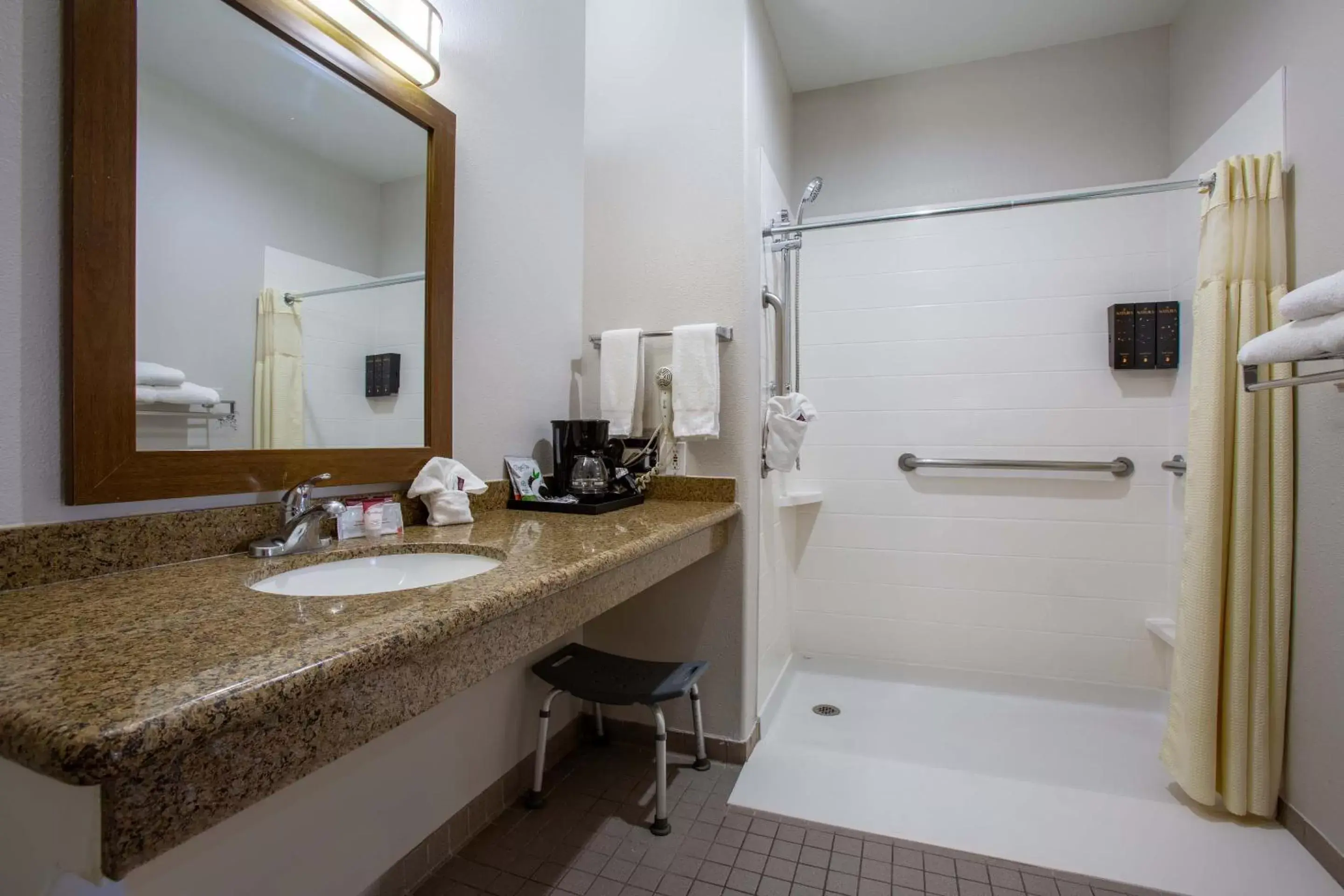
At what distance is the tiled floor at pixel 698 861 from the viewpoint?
1361 mm

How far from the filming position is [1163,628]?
7.35ft

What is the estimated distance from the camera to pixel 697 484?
1952 mm

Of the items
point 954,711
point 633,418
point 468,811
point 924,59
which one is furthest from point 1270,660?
point 924,59

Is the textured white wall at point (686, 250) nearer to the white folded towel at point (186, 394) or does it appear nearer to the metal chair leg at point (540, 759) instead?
the metal chair leg at point (540, 759)

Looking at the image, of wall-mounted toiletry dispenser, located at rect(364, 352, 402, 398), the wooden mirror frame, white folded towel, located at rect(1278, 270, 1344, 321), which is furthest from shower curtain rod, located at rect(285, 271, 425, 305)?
white folded towel, located at rect(1278, 270, 1344, 321)

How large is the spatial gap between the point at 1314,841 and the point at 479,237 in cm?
256

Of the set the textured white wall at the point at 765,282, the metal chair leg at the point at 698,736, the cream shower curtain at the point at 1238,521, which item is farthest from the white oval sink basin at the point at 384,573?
the cream shower curtain at the point at 1238,521

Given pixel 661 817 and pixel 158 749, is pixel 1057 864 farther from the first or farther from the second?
pixel 158 749

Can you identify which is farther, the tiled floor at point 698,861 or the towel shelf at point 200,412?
the tiled floor at point 698,861

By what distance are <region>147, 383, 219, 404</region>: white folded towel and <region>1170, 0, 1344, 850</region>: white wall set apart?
2307 mm

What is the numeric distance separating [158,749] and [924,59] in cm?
313

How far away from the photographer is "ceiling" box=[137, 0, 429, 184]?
0.98 m

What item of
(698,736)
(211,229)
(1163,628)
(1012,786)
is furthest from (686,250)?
(1163,628)

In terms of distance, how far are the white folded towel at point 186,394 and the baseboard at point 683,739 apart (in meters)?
1.49
